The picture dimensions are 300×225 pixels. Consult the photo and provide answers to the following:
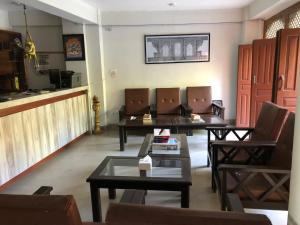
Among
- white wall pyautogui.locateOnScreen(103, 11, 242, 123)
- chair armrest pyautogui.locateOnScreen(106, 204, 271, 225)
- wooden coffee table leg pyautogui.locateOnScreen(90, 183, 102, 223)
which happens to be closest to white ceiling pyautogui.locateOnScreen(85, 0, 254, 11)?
white wall pyautogui.locateOnScreen(103, 11, 242, 123)

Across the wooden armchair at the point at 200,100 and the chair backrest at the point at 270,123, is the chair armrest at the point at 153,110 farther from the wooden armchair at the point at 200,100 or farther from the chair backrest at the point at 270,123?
the chair backrest at the point at 270,123

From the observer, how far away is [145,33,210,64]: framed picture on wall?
5070 millimetres

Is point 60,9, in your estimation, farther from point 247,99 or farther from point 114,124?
point 247,99

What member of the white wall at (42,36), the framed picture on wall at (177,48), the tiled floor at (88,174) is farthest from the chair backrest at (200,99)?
the white wall at (42,36)

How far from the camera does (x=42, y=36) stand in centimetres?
519

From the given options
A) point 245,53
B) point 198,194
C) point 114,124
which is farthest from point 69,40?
point 198,194

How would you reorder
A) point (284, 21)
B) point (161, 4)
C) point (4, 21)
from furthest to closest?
1. point (4, 21)
2. point (161, 4)
3. point (284, 21)

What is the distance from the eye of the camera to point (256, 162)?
238cm

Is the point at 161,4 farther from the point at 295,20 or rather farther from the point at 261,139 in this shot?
the point at 261,139

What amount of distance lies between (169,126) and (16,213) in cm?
303

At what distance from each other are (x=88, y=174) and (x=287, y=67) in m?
2.94

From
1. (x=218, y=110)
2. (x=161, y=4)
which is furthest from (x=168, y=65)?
(x=218, y=110)

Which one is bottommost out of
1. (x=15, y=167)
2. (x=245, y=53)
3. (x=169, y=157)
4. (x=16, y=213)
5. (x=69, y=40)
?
(x=15, y=167)

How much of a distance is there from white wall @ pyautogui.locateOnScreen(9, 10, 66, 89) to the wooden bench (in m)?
4.07
